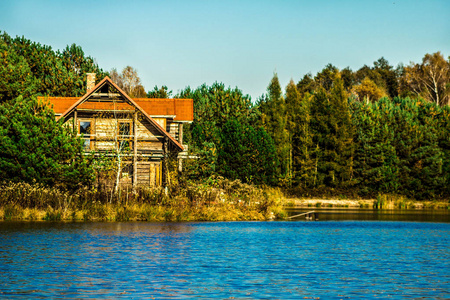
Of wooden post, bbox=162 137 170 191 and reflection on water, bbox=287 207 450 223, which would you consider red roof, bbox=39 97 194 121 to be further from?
reflection on water, bbox=287 207 450 223

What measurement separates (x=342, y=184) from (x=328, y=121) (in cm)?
795

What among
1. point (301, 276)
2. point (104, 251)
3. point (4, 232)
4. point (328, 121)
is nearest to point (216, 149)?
point (328, 121)

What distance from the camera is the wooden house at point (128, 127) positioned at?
45969 millimetres

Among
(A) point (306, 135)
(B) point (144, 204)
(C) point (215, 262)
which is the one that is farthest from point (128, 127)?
(A) point (306, 135)

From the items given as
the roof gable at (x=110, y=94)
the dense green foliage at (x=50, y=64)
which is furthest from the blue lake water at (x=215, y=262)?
the dense green foliage at (x=50, y=64)

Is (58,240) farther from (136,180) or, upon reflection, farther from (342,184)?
(342,184)

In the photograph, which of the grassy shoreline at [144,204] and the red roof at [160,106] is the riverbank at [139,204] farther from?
the red roof at [160,106]

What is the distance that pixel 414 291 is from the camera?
54.9 ft

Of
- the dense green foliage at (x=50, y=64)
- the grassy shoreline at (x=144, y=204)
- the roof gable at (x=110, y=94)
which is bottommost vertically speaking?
the grassy shoreline at (x=144, y=204)

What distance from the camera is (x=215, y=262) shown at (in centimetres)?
2223

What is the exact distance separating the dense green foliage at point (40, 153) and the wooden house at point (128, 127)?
3.55 m

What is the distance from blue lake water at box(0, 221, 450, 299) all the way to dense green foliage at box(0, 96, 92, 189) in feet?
18.1

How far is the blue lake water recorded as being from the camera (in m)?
16.4

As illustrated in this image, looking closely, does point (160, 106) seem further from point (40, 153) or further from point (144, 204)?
point (144, 204)
